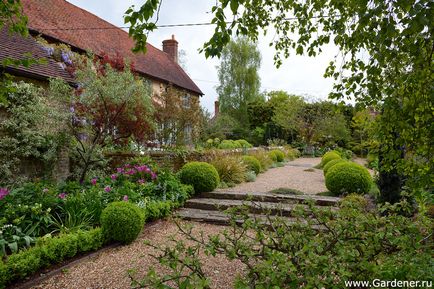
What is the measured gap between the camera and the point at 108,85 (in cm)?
677

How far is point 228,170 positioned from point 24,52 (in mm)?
6474

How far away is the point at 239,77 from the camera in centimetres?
2912

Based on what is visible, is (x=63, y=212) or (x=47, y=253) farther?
(x=63, y=212)

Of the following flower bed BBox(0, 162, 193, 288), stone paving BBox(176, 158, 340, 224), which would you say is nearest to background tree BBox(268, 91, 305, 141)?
stone paving BBox(176, 158, 340, 224)

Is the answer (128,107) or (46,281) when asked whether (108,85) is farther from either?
(46,281)

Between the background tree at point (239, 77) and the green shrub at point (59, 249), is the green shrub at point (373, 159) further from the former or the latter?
the background tree at point (239, 77)

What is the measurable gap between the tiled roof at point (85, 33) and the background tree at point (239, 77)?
7872 millimetres

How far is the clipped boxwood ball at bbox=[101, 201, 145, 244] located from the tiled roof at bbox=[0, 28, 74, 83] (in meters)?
4.89

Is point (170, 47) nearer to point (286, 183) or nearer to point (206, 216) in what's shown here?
point (286, 183)

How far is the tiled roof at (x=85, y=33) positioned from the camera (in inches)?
496

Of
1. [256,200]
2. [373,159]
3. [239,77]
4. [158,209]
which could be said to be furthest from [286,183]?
[239,77]

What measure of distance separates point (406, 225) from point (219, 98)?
28.3 m

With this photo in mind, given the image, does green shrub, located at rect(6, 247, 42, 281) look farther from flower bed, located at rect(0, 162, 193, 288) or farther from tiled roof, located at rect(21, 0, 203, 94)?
tiled roof, located at rect(21, 0, 203, 94)

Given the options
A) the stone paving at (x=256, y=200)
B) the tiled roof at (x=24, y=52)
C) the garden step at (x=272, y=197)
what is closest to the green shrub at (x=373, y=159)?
the garden step at (x=272, y=197)
